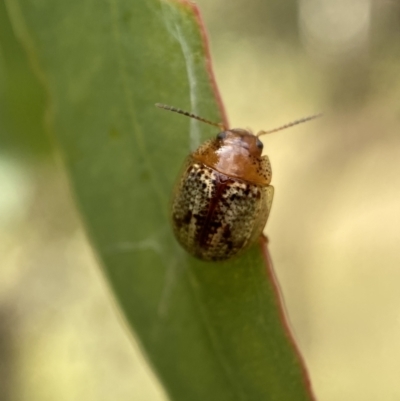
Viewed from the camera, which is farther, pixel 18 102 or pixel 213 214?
pixel 18 102

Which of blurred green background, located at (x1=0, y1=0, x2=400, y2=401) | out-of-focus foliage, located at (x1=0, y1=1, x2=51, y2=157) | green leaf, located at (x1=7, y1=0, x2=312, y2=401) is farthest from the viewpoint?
blurred green background, located at (x1=0, y1=0, x2=400, y2=401)

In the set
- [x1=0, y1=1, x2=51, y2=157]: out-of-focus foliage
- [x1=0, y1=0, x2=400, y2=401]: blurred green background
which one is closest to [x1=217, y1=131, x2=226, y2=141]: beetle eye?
[x1=0, y1=1, x2=51, y2=157]: out-of-focus foliage

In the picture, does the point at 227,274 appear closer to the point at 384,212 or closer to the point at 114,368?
the point at 114,368

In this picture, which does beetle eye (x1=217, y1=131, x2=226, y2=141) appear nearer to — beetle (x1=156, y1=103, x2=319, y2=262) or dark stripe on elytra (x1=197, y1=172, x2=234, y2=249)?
beetle (x1=156, y1=103, x2=319, y2=262)

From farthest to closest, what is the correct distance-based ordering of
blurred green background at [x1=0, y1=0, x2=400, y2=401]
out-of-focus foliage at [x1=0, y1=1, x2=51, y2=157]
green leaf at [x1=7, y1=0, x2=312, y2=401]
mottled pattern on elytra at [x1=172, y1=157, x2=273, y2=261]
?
blurred green background at [x1=0, y1=0, x2=400, y2=401]
mottled pattern on elytra at [x1=172, y1=157, x2=273, y2=261]
out-of-focus foliage at [x1=0, y1=1, x2=51, y2=157]
green leaf at [x1=7, y1=0, x2=312, y2=401]

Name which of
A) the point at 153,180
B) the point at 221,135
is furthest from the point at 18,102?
the point at 221,135

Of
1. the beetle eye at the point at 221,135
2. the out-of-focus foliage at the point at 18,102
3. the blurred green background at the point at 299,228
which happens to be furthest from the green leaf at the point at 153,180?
the blurred green background at the point at 299,228

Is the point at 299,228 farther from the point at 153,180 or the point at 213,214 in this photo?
the point at 153,180
